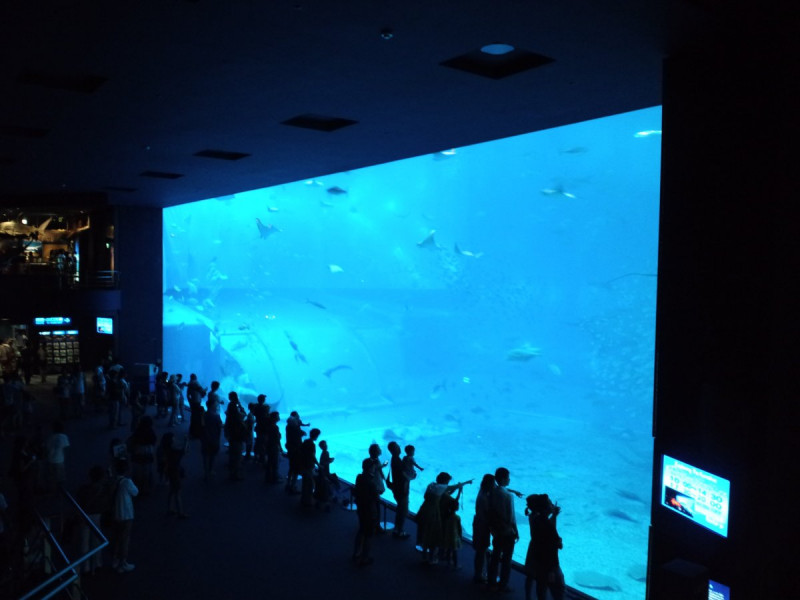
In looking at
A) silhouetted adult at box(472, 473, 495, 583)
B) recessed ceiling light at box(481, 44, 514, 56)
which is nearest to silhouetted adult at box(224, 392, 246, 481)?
silhouetted adult at box(472, 473, 495, 583)

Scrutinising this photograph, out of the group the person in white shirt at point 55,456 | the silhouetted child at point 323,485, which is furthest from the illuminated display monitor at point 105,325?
the silhouetted child at point 323,485

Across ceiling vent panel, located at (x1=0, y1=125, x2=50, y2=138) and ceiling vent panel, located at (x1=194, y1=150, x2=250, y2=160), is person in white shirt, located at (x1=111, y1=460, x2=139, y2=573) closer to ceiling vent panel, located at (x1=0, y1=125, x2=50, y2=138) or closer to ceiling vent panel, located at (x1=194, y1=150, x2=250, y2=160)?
ceiling vent panel, located at (x1=0, y1=125, x2=50, y2=138)

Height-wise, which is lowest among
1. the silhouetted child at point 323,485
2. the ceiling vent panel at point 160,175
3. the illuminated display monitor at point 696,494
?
the silhouetted child at point 323,485

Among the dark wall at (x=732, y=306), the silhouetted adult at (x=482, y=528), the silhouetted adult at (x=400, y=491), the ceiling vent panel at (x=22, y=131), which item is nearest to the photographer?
the dark wall at (x=732, y=306)

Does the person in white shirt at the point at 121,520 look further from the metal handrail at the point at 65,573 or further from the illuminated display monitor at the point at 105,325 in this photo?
the illuminated display monitor at the point at 105,325

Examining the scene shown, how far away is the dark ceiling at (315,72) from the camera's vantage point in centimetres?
411

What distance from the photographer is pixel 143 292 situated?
17891 mm

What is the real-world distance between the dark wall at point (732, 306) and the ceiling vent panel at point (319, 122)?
4.20 meters

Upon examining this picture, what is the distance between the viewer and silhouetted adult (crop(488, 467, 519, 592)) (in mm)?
5730

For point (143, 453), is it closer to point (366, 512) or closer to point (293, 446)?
point (293, 446)

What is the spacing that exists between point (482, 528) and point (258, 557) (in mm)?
2595

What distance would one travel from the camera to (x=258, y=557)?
6527mm

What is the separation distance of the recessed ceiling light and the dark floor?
5.18 meters

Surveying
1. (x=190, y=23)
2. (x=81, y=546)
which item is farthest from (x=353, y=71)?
(x=81, y=546)
